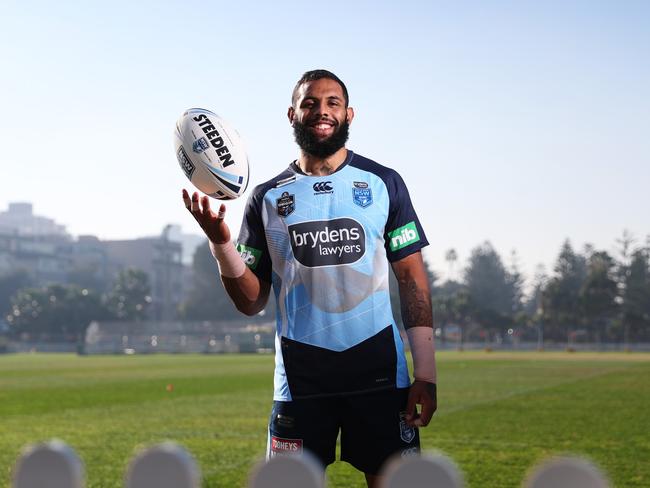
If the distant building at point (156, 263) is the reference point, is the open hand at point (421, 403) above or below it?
below

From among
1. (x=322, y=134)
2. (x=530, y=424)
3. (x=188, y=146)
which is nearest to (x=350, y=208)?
(x=322, y=134)

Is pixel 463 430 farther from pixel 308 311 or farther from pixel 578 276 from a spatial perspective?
pixel 578 276

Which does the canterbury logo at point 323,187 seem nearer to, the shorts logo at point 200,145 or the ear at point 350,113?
the ear at point 350,113

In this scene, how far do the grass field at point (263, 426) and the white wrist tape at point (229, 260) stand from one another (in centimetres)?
530

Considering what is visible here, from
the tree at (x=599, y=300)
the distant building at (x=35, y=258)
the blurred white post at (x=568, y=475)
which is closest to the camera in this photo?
the blurred white post at (x=568, y=475)

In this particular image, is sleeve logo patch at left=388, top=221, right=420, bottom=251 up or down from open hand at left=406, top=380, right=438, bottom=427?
up

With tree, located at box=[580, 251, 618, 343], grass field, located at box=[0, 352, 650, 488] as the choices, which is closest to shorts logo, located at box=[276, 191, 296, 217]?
grass field, located at box=[0, 352, 650, 488]

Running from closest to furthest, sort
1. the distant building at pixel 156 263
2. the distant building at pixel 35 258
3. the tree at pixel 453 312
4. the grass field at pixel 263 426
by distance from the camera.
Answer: the grass field at pixel 263 426
the tree at pixel 453 312
the distant building at pixel 35 258
the distant building at pixel 156 263

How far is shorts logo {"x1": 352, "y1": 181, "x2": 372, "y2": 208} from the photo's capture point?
4.52 meters

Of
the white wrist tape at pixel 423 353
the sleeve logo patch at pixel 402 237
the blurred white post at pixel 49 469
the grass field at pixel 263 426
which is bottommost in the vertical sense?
the grass field at pixel 263 426

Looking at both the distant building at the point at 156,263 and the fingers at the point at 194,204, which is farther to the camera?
the distant building at the point at 156,263

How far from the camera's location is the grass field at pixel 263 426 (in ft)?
34.9

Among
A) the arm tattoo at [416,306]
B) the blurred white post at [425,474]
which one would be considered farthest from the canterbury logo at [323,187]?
the blurred white post at [425,474]

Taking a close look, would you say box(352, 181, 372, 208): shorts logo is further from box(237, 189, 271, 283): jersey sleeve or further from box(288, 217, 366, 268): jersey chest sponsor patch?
box(237, 189, 271, 283): jersey sleeve
